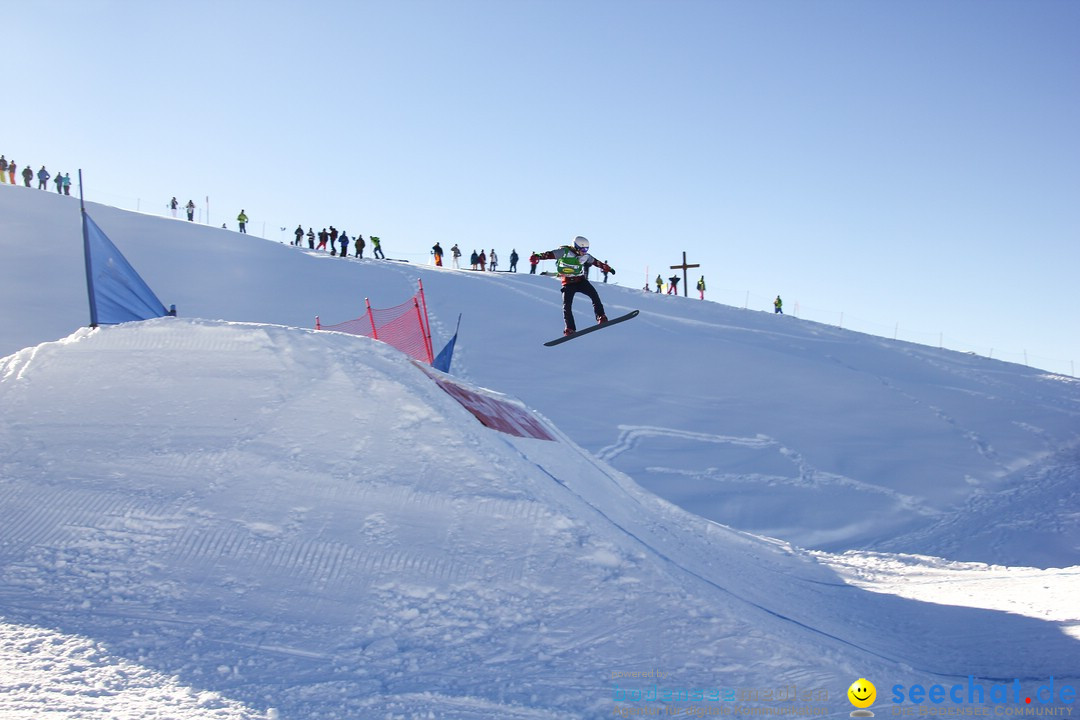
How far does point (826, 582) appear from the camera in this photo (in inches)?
A: 389

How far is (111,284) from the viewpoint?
1466 cm

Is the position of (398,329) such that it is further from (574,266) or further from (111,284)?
(574,266)

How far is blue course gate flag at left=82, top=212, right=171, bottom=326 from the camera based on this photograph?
47.3ft

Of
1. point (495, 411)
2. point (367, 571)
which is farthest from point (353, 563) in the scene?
point (495, 411)

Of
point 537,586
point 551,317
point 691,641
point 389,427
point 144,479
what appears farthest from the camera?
point 551,317

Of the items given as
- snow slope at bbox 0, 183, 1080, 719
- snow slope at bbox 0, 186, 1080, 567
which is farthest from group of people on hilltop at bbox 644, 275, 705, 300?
snow slope at bbox 0, 183, 1080, 719

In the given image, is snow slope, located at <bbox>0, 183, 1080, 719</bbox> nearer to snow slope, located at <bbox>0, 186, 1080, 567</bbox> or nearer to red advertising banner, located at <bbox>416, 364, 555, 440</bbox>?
red advertising banner, located at <bbox>416, 364, 555, 440</bbox>

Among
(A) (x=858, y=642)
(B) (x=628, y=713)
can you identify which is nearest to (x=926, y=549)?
(A) (x=858, y=642)

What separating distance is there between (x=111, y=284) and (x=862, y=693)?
1361cm

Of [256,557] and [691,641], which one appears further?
[256,557]

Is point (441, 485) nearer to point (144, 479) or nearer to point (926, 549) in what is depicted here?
point (144, 479)

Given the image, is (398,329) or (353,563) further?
(398,329)

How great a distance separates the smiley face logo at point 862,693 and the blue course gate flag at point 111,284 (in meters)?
12.7

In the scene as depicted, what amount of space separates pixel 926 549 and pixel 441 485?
1058 cm
